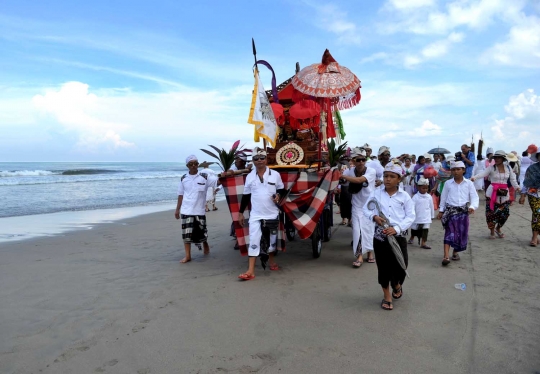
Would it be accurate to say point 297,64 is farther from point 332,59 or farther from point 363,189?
point 363,189

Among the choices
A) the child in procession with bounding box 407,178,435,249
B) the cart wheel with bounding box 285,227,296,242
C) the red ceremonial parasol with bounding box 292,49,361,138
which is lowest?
the cart wheel with bounding box 285,227,296,242

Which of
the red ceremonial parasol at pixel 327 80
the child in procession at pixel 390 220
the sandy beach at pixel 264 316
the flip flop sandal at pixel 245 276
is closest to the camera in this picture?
the sandy beach at pixel 264 316

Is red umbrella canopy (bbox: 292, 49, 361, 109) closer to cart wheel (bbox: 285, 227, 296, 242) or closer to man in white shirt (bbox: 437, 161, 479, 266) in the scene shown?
man in white shirt (bbox: 437, 161, 479, 266)

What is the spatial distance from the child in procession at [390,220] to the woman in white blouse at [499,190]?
4039mm

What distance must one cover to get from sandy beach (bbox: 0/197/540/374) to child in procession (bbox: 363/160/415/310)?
1.21ft

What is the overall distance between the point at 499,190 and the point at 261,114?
16.2 feet

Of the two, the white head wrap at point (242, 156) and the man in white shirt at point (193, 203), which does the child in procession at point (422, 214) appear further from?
the man in white shirt at point (193, 203)

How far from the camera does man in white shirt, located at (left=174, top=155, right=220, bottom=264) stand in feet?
19.6

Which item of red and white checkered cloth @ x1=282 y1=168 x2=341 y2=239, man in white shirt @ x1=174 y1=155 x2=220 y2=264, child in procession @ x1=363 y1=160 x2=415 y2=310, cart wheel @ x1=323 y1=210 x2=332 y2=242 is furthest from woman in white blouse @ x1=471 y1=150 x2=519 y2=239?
man in white shirt @ x1=174 y1=155 x2=220 y2=264

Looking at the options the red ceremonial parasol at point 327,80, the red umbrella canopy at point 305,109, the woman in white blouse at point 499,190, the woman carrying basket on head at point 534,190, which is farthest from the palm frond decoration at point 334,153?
the woman carrying basket on head at point 534,190

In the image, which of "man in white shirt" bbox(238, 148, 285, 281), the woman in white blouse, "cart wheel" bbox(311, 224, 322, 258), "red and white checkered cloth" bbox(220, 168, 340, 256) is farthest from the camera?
the woman in white blouse

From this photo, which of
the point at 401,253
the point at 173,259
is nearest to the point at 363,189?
the point at 401,253

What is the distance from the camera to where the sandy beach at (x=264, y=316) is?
2998mm

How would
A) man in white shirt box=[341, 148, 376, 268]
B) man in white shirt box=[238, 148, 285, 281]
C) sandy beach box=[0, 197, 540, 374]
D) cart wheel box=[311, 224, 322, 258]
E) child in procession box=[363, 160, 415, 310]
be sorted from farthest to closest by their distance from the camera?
cart wheel box=[311, 224, 322, 258]
man in white shirt box=[341, 148, 376, 268]
man in white shirt box=[238, 148, 285, 281]
child in procession box=[363, 160, 415, 310]
sandy beach box=[0, 197, 540, 374]
